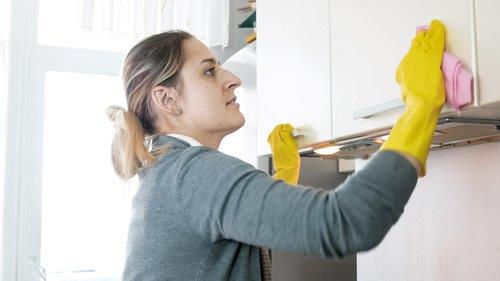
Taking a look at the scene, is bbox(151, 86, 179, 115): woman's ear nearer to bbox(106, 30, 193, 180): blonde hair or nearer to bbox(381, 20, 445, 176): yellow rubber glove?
bbox(106, 30, 193, 180): blonde hair

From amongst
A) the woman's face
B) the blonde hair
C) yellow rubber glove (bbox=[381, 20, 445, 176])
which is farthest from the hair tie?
yellow rubber glove (bbox=[381, 20, 445, 176])

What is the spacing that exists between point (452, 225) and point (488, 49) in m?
0.60

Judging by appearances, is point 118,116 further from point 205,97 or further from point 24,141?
point 24,141

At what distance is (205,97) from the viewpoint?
107cm

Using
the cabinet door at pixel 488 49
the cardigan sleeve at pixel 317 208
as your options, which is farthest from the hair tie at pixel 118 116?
the cabinet door at pixel 488 49

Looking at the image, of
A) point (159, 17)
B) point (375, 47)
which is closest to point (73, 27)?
point (159, 17)

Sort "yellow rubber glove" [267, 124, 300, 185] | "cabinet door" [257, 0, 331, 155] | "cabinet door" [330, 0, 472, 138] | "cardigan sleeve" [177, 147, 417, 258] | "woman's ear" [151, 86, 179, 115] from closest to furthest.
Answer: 1. "cardigan sleeve" [177, 147, 417, 258]
2. "cabinet door" [330, 0, 472, 138]
3. "woman's ear" [151, 86, 179, 115]
4. "cabinet door" [257, 0, 331, 155]
5. "yellow rubber glove" [267, 124, 300, 185]

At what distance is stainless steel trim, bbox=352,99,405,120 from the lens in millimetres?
915

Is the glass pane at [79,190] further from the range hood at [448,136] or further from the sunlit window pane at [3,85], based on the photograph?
the range hood at [448,136]

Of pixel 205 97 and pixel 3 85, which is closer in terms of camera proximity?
pixel 205 97

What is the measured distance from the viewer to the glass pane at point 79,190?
2.04m

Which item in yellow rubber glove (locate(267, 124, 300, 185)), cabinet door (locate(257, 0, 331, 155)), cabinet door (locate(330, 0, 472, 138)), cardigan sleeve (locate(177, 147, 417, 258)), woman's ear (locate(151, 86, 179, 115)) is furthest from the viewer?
yellow rubber glove (locate(267, 124, 300, 185))

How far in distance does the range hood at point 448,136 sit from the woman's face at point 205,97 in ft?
0.82

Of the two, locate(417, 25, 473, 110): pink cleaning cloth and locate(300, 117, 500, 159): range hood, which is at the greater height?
locate(417, 25, 473, 110): pink cleaning cloth
